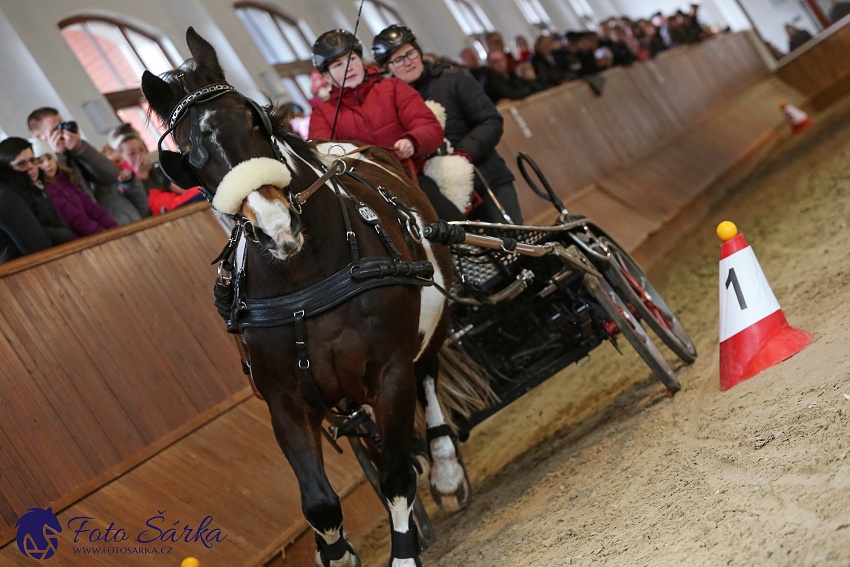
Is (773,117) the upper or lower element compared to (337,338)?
lower

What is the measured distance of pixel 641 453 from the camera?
4.43 metres

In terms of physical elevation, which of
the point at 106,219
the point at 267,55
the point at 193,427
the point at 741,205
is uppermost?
the point at 267,55

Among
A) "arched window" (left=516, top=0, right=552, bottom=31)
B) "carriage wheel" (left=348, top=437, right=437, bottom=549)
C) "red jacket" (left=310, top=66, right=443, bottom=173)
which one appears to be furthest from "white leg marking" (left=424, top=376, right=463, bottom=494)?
"arched window" (left=516, top=0, right=552, bottom=31)

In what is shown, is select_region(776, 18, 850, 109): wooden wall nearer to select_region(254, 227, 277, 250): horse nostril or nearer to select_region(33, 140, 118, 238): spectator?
select_region(33, 140, 118, 238): spectator

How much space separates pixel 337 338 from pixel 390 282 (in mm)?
289

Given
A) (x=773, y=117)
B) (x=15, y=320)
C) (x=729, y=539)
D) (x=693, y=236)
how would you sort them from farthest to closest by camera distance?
(x=773, y=117), (x=693, y=236), (x=15, y=320), (x=729, y=539)

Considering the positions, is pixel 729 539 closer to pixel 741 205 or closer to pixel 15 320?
pixel 15 320

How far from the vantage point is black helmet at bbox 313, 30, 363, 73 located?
15.9ft

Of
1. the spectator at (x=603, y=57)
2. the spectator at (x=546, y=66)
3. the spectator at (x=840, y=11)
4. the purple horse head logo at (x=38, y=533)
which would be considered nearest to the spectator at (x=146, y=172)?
the purple horse head logo at (x=38, y=533)

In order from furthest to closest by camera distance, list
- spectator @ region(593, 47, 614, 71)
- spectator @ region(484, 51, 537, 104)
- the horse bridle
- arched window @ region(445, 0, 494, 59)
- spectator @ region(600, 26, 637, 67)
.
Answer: arched window @ region(445, 0, 494, 59) < spectator @ region(600, 26, 637, 67) < spectator @ region(593, 47, 614, 71) < spectator @ region(484, 51, 537, 104) < the horse bridle

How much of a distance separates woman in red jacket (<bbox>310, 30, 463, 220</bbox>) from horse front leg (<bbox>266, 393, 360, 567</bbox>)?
168 centimetres

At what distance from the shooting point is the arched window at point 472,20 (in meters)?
20.8

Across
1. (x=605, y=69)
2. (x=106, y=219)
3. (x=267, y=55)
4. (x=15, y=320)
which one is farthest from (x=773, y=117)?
(x=15, y=320)

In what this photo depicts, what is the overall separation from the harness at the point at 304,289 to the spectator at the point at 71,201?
266cm
